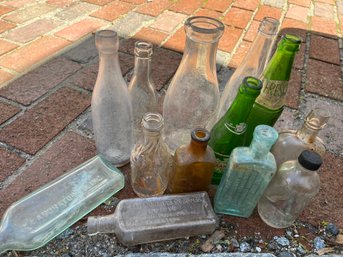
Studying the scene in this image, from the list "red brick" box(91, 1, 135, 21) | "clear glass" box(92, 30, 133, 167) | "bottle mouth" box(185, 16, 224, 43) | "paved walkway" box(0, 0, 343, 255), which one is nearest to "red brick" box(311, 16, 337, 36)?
"paved walkway" box(0, 0, 343, 255)

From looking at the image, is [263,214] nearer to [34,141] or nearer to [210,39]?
[210,39]

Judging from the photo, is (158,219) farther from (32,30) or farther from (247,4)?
(247,4)

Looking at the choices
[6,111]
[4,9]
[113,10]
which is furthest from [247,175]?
[4,9]

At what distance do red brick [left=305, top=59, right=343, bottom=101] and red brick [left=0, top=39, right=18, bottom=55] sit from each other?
1302 millimetres

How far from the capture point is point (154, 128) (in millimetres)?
780

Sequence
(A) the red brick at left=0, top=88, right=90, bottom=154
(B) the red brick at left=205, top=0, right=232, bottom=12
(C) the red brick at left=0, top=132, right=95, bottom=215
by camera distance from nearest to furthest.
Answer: (C) the red brick at left=0, top=132, right=95, bottom=215, (A) the red brick at left=0, top=88, right=90, bottom=154, (B) the red brick at left=205, top=0, right=232, bottom=12

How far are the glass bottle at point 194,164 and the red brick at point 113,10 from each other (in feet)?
3.88

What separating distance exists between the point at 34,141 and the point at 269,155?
732 millimetres

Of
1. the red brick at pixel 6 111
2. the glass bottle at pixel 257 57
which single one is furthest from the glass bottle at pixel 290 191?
the red brick at pixel 6 111

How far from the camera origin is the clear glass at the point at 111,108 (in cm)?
82

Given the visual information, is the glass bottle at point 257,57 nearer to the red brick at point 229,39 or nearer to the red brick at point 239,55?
the red brick at point 239,55

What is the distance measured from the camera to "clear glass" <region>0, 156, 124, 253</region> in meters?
0.79

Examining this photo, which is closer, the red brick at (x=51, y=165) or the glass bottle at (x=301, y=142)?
the glass bottle at (x=301, y=142)

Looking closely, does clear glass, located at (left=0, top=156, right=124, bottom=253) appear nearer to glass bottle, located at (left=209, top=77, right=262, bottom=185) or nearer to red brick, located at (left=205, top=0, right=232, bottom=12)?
glass bottle, located at (left=209, top=77, right=262, bottom=185)
